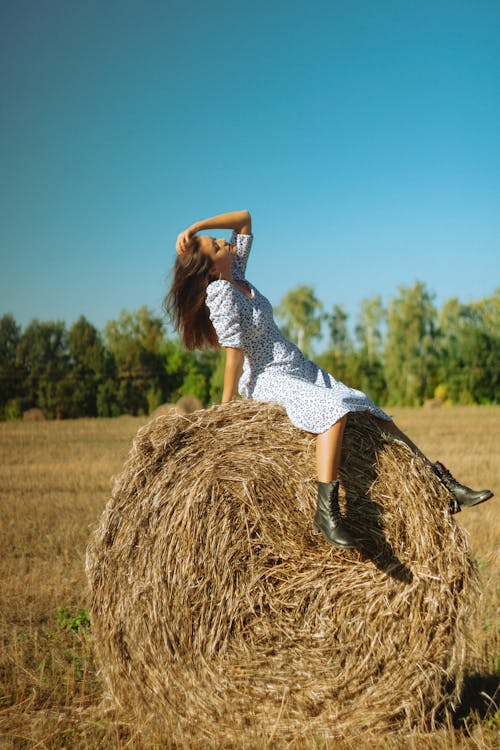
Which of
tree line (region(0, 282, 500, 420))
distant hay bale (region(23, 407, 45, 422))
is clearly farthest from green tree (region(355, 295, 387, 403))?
distant hay bale (region(23, 407, 45, 422))

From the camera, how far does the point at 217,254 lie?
418 cm

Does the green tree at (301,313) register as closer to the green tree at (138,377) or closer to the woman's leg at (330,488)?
the green tree at (138,377)

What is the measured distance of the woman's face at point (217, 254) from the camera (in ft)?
13.6

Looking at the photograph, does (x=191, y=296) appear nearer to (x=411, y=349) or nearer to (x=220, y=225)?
(x=220, y=225)

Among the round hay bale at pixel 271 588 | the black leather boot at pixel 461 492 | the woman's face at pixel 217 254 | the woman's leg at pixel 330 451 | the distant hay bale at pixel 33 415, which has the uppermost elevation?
the woman's face at pixel 217 254

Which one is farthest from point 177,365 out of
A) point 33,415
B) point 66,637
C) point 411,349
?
point 66,637

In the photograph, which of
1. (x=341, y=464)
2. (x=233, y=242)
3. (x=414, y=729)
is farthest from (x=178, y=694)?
(x=233, y=242)

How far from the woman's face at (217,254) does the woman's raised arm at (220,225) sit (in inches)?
2.6

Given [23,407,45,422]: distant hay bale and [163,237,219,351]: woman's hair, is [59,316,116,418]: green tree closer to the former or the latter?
[23,407,45,422]: distant hay bale

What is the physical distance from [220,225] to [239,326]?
26.9 inches

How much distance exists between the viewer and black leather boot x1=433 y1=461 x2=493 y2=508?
11.7ft

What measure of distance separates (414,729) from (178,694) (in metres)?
1.16

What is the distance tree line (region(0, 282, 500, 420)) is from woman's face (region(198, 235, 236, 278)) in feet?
89.6

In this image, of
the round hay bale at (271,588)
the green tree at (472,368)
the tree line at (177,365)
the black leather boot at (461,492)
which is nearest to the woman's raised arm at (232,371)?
the round hay bale at (271,588)
